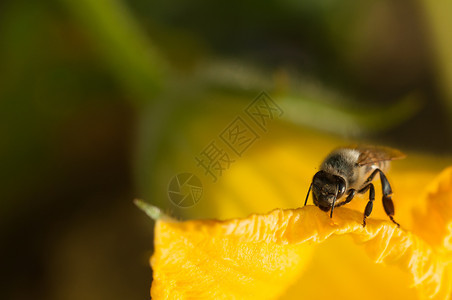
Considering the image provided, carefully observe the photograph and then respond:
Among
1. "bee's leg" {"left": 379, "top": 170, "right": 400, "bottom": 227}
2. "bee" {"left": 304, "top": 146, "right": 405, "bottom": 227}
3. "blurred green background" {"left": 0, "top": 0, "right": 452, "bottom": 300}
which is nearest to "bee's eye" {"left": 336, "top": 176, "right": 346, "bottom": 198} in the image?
"bee" {"left": 304, "top": 146, "right": 405, "bottom": 227}

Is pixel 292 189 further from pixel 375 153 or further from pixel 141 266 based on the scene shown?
pixel 141 266

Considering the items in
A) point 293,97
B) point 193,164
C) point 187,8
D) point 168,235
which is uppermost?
point 187,8

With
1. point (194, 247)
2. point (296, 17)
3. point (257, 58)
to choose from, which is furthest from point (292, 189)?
point (296, 17)

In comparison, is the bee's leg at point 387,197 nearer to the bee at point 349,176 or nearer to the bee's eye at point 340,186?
the bee at point 349,176

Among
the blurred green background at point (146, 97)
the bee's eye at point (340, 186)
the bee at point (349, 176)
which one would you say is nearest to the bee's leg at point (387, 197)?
the bee at point (349, 176)

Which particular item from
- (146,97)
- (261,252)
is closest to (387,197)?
(261,252)
